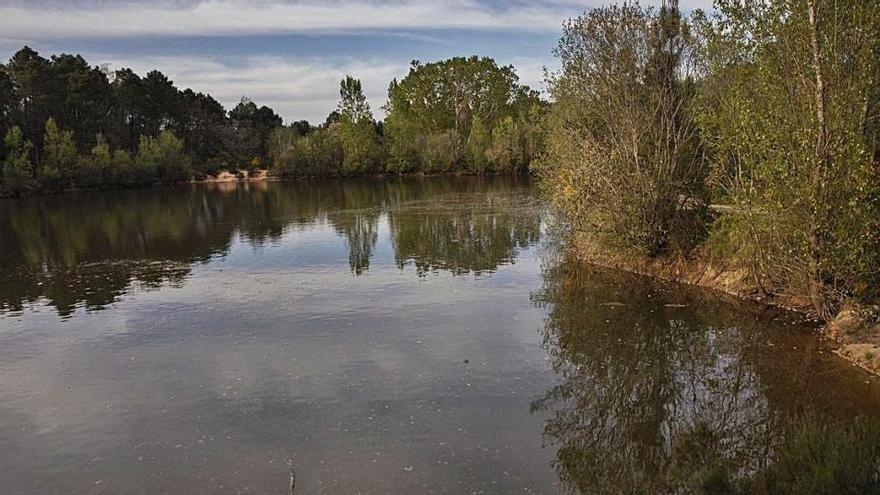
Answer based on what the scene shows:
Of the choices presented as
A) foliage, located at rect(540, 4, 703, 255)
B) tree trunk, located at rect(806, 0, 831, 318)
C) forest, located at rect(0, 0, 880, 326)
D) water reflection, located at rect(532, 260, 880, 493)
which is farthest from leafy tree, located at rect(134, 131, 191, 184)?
tree trunk, located at rect(806, 0, 831, 318)

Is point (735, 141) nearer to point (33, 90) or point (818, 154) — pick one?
point (818, 154)

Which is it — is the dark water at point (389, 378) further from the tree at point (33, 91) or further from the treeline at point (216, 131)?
the tree at point (33, 91)

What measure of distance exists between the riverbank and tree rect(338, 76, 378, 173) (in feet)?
259

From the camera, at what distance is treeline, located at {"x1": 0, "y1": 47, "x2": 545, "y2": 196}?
284ft

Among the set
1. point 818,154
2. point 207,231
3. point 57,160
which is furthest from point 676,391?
point 57,160

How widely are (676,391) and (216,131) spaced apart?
125 m

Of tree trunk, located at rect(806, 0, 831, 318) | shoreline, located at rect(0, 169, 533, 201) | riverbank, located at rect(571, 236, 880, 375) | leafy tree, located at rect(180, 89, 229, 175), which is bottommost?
riverbank, located at rect(571, 236, 880, 375)

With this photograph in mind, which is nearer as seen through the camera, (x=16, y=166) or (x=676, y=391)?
(x=676, y=391)

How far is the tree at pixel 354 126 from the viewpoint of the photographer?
105 metres

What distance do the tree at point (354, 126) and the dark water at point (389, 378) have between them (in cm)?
7553

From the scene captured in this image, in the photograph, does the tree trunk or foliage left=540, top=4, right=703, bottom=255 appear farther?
foliage left=540, top=4, right=703, bottom=255

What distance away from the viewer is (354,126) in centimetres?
10488

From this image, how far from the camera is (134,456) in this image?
12422mm

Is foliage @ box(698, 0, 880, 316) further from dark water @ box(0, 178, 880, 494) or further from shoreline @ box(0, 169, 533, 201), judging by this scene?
shoreline @ box(0, 169, 533, 201)
